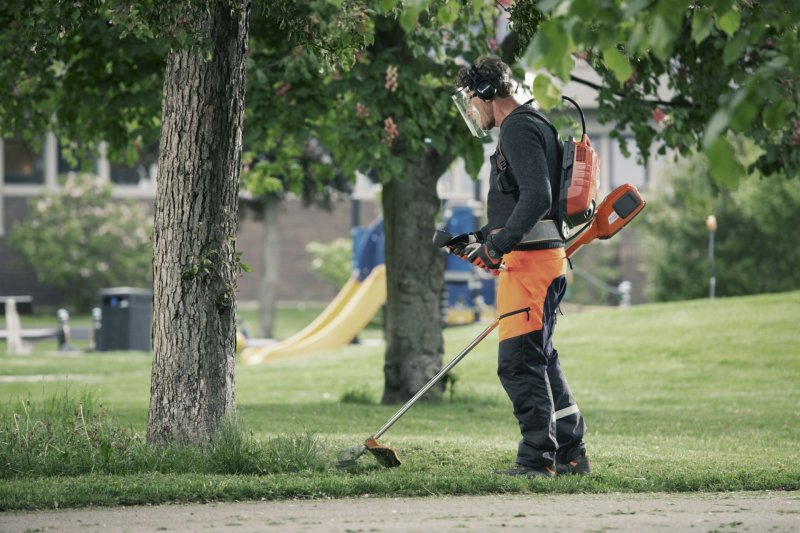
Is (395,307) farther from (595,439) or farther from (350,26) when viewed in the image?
(350,26)

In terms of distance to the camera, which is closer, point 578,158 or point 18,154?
point 578,158

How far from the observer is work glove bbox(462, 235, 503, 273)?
6.64 m

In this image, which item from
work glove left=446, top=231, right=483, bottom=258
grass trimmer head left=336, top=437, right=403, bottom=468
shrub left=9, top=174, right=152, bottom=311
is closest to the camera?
work glove left=446, top=231, right=483, bottom=258

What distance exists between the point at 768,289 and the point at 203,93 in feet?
89.1

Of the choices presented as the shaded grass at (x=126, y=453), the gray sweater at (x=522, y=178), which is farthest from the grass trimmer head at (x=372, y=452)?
the gray sweater at (x=522, y=178)

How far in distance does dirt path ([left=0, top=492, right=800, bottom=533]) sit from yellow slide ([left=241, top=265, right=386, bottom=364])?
17.6 m

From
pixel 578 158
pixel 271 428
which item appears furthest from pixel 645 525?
pixel 271 428

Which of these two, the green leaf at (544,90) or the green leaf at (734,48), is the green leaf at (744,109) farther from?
the green leaf at (544,90)

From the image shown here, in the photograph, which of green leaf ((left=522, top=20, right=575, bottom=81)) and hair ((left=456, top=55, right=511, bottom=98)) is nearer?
green leaf ((left=522, top=20, right=575, bottom=81))

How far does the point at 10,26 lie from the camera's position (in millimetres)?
10422

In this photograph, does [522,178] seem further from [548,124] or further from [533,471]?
[533,471]

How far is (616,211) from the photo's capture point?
23.1 ft

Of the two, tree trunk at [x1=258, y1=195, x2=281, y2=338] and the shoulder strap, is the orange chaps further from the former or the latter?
tree trunk at [x1=258, y1=195, x2=281, y2=338]

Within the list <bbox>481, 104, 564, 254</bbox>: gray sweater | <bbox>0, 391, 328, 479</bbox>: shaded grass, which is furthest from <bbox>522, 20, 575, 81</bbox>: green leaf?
<bbox>0, 391, 328, 479</bbox>: shaded grass
